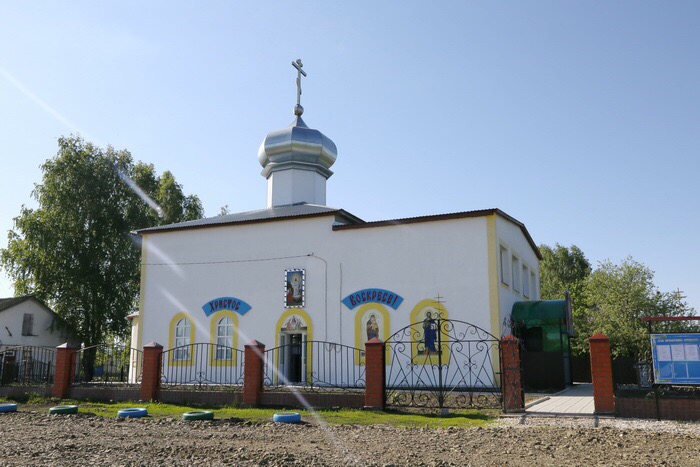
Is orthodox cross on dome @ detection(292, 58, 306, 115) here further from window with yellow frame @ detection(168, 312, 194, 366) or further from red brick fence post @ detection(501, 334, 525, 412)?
red brick fence post @ detection(501, 334, 525, 412)

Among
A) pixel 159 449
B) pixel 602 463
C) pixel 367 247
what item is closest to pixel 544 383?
pixel 367 247

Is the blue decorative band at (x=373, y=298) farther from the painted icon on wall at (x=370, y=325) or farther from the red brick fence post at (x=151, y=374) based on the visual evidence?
the red brick fence post at (x=151, y=374)

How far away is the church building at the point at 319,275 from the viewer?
1762 centimetres

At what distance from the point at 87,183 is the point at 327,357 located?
16.5 meters

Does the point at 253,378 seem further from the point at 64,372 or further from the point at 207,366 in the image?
the point at 207,366

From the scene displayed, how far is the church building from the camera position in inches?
694

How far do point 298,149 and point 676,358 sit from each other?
16173 mm

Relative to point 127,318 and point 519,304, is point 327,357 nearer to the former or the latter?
point 519,304

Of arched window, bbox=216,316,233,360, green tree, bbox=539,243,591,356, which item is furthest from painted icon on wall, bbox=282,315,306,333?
green tree, bbox=539,243,591,356

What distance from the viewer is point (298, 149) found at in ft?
77.1

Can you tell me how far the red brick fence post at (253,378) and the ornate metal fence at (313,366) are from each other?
15.6 feet

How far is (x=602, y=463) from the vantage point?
21.4ft

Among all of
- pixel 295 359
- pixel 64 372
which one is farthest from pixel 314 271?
pixel 64 372

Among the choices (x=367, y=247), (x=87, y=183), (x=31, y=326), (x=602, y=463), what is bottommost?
(x=602, y=463)
